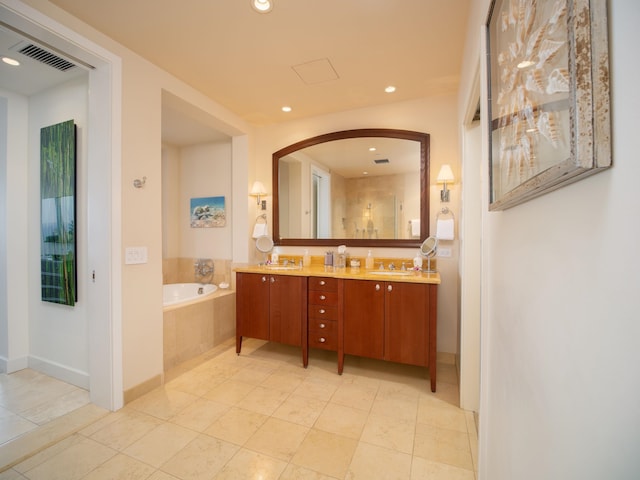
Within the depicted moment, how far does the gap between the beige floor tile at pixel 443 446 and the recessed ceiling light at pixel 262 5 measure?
2831 millimetres

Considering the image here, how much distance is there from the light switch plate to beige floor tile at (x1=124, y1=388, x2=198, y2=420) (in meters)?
1.05

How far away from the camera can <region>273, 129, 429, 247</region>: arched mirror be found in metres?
2.78

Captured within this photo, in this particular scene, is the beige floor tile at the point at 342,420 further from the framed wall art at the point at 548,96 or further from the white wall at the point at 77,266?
the white wall at the point at 77,266

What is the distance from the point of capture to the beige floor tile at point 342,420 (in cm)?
174

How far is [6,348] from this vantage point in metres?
2.42

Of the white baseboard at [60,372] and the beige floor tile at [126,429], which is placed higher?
the white baseboard at [60,372]

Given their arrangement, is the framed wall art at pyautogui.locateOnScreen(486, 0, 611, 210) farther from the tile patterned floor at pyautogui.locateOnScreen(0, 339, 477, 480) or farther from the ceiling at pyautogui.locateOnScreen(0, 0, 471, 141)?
the tile patterned floor at pyautogui.locateOnScreen(0, 339, 477, 480)

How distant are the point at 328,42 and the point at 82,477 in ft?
10.0

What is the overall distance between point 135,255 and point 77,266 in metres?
0.59

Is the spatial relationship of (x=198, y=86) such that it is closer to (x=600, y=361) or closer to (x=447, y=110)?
(x=447, y=110)

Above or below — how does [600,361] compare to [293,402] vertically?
above

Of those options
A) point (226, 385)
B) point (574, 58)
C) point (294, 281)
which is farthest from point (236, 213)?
point (574, 58)

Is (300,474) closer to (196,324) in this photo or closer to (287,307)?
(287,307)

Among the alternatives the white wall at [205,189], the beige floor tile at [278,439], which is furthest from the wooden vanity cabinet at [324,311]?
the white wall at [205,189]
